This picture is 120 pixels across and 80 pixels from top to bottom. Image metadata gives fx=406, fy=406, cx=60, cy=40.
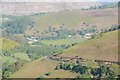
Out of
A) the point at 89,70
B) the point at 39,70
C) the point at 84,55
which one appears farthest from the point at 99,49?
the point at 39,70

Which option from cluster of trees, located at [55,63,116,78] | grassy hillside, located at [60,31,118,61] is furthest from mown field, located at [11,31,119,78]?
cluster of trees, located at [55,63,116,78]

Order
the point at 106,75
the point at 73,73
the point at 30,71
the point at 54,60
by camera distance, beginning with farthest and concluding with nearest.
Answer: the point at 54,60 < the point at 30,71 < the point at 73,73 < the point at 106,75

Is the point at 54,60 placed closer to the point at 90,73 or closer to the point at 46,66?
the point at 46,66

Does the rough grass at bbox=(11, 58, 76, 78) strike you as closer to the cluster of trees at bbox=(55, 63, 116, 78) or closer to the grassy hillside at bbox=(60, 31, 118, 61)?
the cluster of trees at bbox=(55, 63, 116, 78)

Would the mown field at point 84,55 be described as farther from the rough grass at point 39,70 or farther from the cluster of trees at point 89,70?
the cluster of trees at point 89,70

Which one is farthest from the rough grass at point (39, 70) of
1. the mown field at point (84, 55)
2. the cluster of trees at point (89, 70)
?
the cluster of trees at point (89, 70)

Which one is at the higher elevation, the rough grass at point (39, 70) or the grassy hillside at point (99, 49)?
the grassy hillside at point (99, 49)

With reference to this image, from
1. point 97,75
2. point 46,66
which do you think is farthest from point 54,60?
point 97,75
